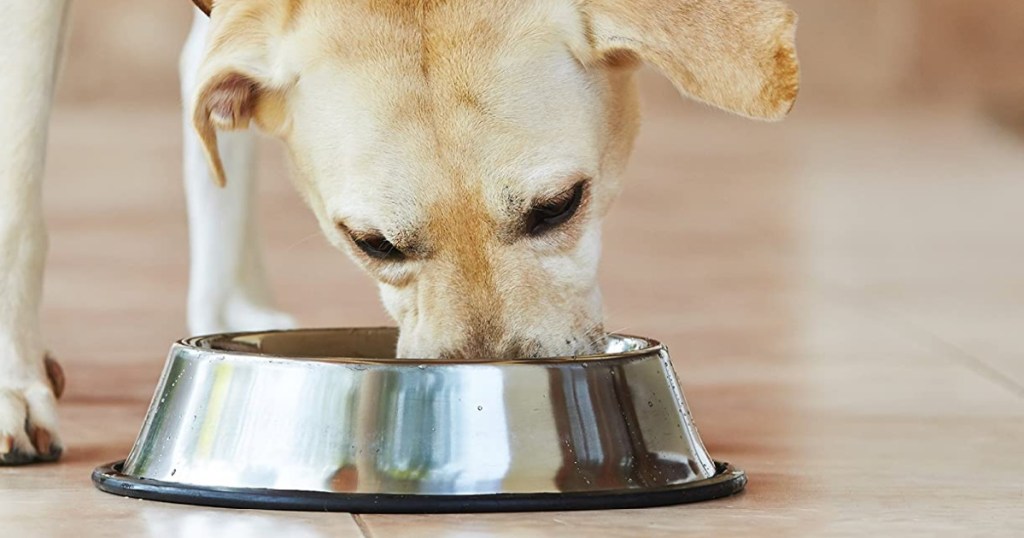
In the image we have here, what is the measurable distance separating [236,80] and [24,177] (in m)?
0.33

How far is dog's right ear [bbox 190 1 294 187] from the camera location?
8.48ft

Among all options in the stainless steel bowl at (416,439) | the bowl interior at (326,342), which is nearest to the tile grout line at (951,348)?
the bowl interior at (326,342)

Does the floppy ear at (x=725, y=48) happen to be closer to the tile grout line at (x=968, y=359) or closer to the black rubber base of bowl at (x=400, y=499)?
the black rubber base of bowl at (x=400, y=499)

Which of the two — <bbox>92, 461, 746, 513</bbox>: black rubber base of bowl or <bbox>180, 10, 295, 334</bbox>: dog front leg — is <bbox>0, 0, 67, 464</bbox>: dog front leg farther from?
<bbox>180, 10, 295, 334</bbox>: dog front leg

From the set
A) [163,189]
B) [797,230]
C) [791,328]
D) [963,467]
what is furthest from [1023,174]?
[963,467]

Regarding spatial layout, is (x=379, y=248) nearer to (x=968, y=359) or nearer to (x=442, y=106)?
(x=442, y=106)

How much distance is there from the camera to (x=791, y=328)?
396 cm

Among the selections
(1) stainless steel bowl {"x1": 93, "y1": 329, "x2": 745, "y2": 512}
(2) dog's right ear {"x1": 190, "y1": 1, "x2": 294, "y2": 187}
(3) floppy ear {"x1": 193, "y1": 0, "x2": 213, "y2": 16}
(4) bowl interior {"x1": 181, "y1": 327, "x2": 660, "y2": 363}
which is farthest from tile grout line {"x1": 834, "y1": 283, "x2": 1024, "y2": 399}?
(3) floppy ear {"x1": 193, "y1": 0, "x2": 213, "y2": 16}

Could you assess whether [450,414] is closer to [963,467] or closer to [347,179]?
[347,179]

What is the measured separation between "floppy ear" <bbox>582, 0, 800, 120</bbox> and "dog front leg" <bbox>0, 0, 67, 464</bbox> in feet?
2.75

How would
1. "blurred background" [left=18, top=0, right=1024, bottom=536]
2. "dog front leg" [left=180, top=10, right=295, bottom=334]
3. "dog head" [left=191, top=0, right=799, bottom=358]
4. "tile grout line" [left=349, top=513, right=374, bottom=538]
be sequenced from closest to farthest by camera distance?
1. "tile grout line" [left=349, top=513, right=374, bottom=538]
2. "dog head" [left=191, top=0, right=799, bottom=358]
3. "blurred background" [left=18, top=0, right=1024, bottom=536]
4. "dog front leg" [left=180, top=10, right=295, bottom=334]

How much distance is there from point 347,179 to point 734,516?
2.51 feet

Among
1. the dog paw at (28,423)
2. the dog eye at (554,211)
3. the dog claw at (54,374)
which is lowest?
the dog paw at (28,423)

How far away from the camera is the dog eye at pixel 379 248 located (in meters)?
2.43
